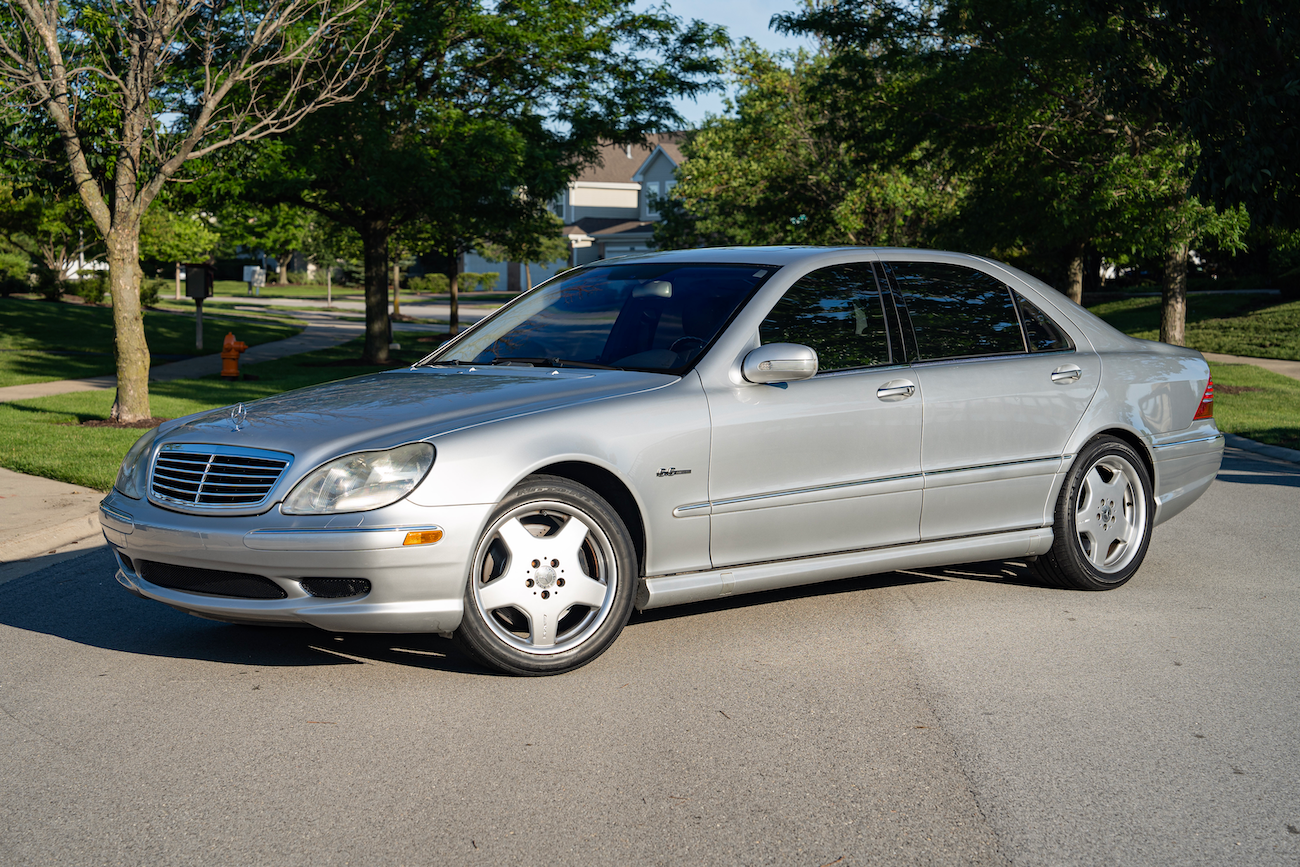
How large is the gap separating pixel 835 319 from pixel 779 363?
0.73 m

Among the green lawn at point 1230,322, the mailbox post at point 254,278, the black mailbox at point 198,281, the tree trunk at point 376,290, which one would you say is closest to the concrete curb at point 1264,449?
the green lawn at point 1230,322

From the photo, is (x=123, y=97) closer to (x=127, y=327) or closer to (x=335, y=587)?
(x=127, y=327)

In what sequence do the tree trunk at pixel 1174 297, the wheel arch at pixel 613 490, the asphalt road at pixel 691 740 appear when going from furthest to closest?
the tree trunk at pixel 1174 297, the wheel arch at pixel 613 490, the asphalt road at pixel 691 740

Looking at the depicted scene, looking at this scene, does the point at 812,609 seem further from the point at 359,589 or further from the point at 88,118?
the point at 88,118

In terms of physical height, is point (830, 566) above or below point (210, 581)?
below

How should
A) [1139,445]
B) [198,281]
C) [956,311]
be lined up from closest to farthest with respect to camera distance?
[956,311] → [1139,445] → [198,281]

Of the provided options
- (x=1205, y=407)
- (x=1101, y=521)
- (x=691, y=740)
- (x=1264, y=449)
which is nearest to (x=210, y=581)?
(x=691, y=740)

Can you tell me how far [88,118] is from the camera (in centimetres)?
1387

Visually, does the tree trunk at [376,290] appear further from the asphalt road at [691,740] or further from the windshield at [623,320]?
the asphalt road at [691,740]

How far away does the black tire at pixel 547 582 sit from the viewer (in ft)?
15.7

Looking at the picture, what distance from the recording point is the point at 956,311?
20.6ft

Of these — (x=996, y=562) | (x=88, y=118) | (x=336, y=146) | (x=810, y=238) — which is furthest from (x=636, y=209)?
(x=996, y=562)

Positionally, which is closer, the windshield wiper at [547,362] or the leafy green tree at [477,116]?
the windshield wiper at [547,362]

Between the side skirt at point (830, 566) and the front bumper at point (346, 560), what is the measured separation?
936mm
